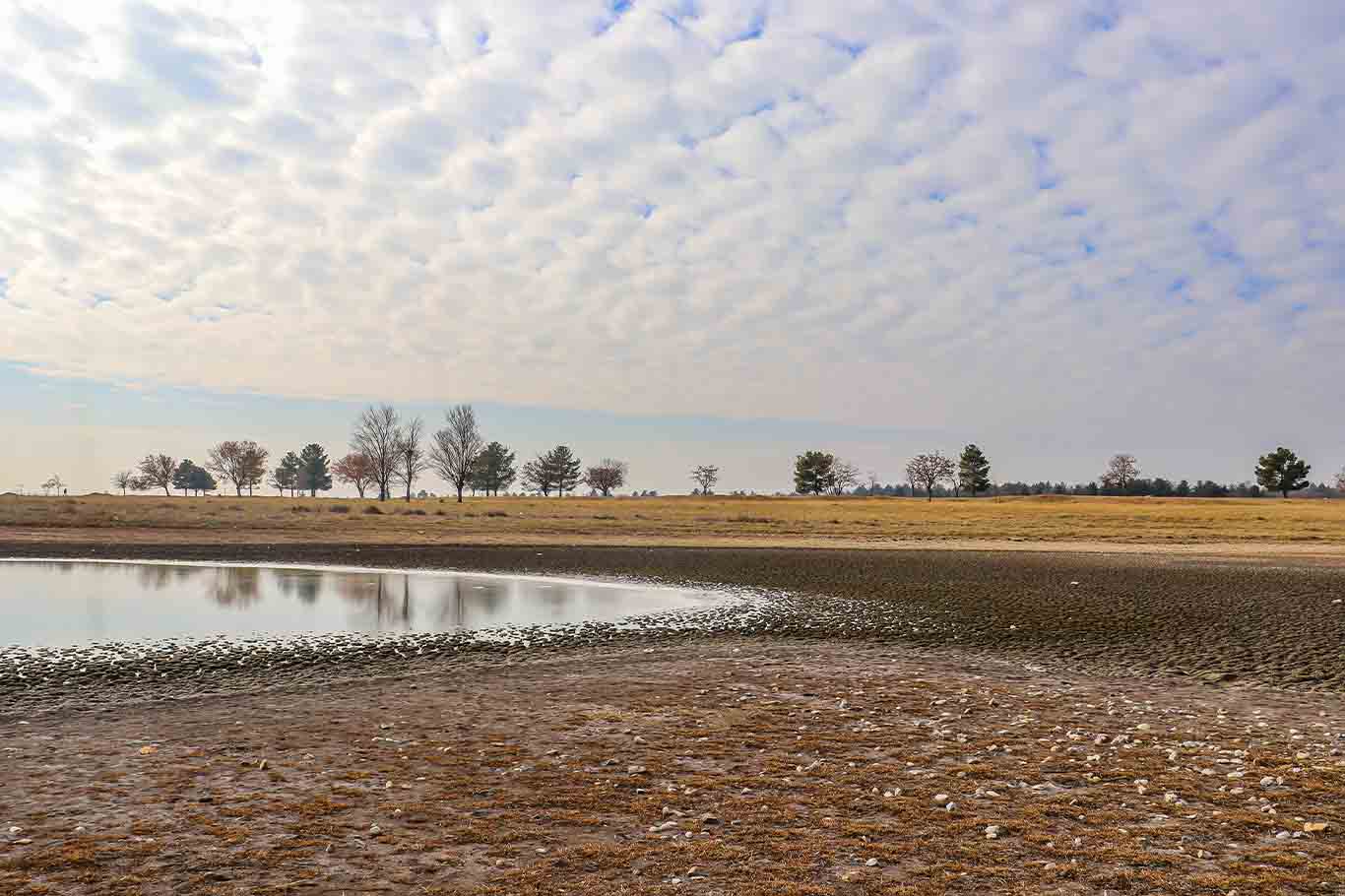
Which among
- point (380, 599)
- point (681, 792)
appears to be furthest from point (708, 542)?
point (681, 792)

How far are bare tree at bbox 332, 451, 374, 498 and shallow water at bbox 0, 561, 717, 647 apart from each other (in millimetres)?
103945

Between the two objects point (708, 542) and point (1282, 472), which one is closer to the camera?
point (708, 542)

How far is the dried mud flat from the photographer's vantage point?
6367mm

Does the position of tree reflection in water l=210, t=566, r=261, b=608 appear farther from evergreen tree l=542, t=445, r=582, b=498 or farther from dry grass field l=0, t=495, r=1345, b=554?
evergreen tree l=542, t=445, r=582, b=498

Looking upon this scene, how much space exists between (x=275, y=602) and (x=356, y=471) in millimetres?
142610

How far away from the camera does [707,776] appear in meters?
8.59

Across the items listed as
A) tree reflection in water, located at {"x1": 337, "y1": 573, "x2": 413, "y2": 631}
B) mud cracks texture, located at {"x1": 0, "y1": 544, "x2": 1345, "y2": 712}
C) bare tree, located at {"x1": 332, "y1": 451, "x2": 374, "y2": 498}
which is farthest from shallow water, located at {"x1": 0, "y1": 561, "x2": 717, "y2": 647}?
bare tree, located at {"x1": 332, "y1": 451, "x2": 374, "y2": 498}

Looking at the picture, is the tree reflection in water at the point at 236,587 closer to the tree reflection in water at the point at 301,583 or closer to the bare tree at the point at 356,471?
the tree reflection in water at the point at 301,583

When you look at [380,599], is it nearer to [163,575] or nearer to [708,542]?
[163,575]

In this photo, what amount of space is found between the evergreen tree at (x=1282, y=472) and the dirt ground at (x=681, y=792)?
18153 centimetres

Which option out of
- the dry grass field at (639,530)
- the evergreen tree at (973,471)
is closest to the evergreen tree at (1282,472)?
the evergreen tree at (973,471)

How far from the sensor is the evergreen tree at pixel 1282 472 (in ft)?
532

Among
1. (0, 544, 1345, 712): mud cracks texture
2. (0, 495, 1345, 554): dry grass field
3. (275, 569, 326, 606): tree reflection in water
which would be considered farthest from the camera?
(0, 495, 1345, 554): dry grass field

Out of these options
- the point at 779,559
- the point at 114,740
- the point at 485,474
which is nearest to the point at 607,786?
the point at 114,740
